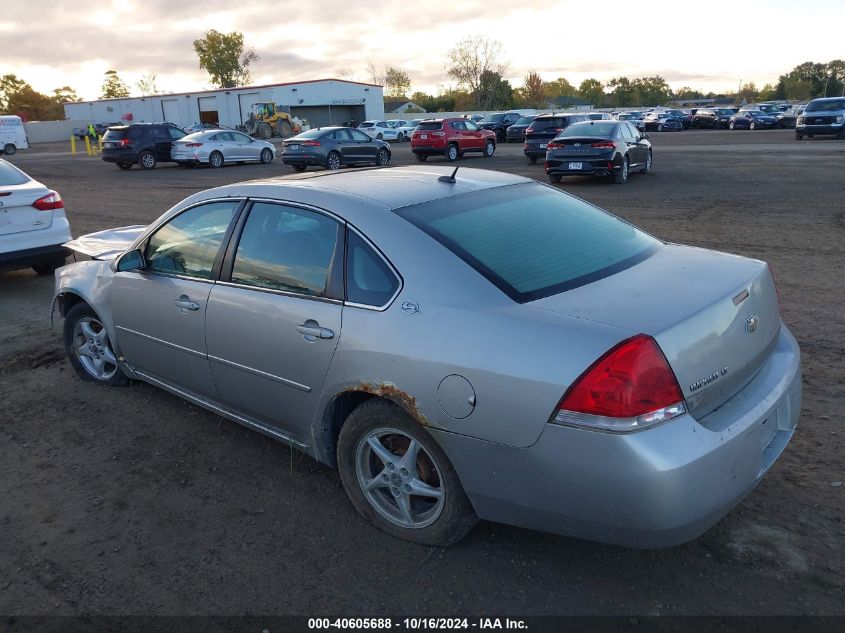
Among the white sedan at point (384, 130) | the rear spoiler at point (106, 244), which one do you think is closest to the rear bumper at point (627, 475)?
the rear spoiler at point (106, 244)

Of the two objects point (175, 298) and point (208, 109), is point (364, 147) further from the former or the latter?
point (208, 109)

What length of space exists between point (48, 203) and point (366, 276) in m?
6.62

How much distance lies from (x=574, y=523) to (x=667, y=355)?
72cm

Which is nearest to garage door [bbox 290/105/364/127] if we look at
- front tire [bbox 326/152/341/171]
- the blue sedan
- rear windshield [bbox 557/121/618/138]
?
the blue sedan

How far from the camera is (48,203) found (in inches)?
320

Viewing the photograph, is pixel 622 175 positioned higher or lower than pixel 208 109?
lower

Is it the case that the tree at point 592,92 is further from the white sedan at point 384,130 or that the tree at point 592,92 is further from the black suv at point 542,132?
the black suv at point 542,132

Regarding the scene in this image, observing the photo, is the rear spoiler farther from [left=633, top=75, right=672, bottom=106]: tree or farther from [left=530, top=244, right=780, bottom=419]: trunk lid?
[left=633, top=75, right=672, bottom=106]: tree

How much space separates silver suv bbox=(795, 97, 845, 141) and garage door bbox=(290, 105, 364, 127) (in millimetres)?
47904

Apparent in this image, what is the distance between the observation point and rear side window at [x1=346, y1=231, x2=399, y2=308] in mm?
3055

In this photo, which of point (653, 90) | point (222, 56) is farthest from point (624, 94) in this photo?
point (222, 56)

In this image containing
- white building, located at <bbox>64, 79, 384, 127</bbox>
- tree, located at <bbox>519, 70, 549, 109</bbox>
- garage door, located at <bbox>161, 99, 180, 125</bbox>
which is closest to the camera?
white building, located at <bbox>64, 79, 384, 127</bbox>

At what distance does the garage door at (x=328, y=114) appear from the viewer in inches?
2704

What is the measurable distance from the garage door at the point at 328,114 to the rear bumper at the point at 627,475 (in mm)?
69006
